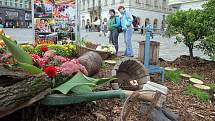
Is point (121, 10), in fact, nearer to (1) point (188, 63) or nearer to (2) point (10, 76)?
(1) point (188, 63)

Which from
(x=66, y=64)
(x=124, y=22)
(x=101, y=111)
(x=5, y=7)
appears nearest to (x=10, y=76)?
(x=66, y=64)

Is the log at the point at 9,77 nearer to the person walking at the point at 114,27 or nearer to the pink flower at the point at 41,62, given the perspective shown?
the pink flower at the point at 41,62

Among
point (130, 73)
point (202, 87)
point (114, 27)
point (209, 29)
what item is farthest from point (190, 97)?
point (114, 27)

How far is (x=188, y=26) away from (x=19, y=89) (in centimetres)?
609

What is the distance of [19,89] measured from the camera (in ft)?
10.5

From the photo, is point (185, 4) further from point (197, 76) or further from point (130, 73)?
point (130, 73)

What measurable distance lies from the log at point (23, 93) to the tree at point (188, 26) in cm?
574

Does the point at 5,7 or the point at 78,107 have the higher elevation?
the point at 5,7

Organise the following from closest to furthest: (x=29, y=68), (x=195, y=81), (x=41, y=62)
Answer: (x=29, y=68) < (x=41, y=62) < (x=195, y=81)

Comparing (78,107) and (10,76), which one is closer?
(10,76)

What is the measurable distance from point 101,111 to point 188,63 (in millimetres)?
5255

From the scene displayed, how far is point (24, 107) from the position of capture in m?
3.32

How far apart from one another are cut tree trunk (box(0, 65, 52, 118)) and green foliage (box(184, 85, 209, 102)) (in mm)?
3098

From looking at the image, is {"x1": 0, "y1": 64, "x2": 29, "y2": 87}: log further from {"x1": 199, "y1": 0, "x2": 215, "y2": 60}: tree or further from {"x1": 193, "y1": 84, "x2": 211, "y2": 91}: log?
{"x1": 199, "y1": 0, "x2": 215, "y2": 60}: tree
